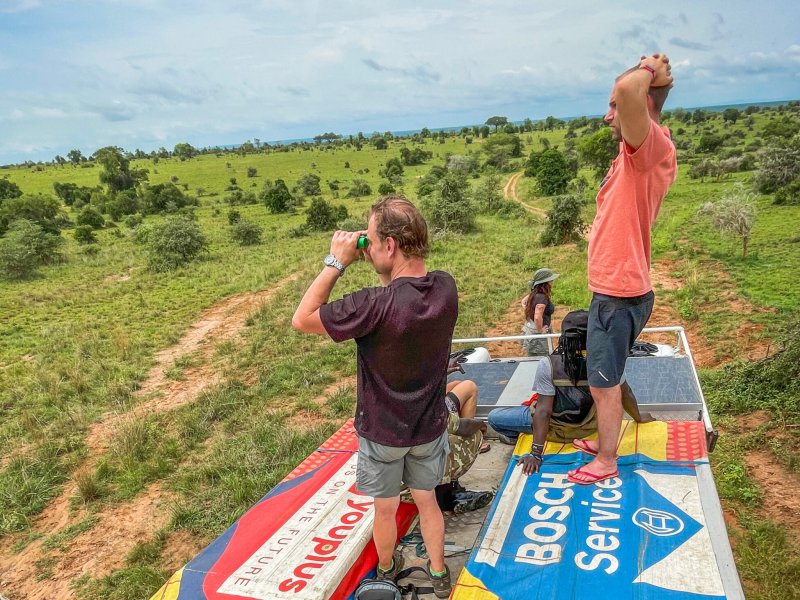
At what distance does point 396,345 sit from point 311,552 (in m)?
1.65

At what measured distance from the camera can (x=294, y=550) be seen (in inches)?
134

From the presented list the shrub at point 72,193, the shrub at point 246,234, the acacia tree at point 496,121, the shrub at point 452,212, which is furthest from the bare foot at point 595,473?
the acacia tree at point 496,121

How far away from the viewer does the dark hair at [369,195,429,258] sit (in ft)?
8.45

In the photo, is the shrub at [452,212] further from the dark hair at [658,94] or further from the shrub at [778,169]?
the dark hair at [658,94]

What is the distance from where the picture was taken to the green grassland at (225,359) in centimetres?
566

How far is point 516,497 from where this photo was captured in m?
3.53

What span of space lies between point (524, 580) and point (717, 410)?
499cm

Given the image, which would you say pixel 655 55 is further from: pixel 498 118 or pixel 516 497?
pixel 498 118

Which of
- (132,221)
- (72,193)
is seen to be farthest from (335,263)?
(72,193)

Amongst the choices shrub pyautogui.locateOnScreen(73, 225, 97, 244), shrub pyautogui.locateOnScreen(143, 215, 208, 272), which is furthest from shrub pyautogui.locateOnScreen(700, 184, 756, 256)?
shrub pyautogui.locateOnScreen(73, 225, 97, 244)

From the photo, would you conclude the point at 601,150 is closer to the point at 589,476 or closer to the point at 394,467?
the point at 589,476

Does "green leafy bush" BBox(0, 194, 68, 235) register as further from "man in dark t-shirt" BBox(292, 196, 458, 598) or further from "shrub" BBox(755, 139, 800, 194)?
"shrub" BBox(755, 139, 800, 194)

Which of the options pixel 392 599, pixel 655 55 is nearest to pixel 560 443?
pixel 392 599

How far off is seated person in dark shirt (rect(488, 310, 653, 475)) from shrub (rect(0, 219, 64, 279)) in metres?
25.7
